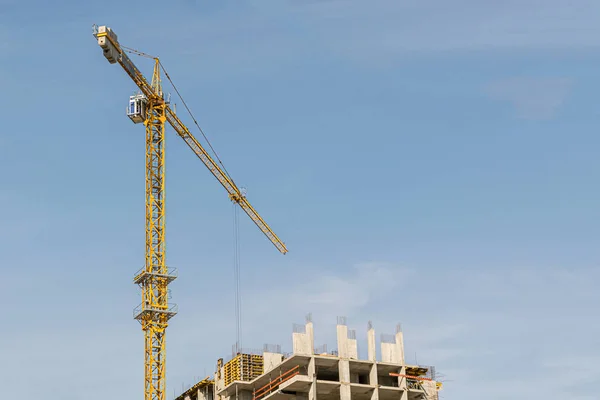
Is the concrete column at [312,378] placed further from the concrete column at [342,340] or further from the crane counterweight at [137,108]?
the crane counterweight at [137,108]

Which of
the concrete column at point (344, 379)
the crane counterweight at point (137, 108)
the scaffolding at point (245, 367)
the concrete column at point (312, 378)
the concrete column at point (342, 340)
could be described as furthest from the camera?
the crane counterweight at point (137, 108)

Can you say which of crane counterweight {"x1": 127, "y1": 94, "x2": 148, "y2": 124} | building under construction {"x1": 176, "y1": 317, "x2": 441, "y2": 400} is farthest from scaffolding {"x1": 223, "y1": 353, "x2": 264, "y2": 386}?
crane counterweight {"x1": 127, "y1": 94, "x2": 148, "y2": 124}

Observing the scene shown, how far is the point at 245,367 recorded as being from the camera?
10931 centimetres

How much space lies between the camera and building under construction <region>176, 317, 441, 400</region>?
102562 millimetres

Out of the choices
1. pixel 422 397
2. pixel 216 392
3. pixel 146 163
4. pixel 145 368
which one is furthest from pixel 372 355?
pixel 146 163

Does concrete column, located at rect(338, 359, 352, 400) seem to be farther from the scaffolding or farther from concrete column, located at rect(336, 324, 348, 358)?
the scaffolding

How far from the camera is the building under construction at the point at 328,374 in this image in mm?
102562

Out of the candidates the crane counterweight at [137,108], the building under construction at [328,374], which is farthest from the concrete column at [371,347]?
the crane counterweight at [137,108]

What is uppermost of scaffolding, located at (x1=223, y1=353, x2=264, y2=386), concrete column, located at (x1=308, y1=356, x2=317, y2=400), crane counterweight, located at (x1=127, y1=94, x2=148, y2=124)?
crane counterweight, located at (x1=127, y1=94, x2=148, y2=124)

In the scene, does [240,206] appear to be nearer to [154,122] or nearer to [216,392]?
[154,122]

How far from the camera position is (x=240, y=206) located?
521 ft

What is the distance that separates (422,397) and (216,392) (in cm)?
2153

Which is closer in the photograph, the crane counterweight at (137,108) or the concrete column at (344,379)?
the concrete column at (344,379)

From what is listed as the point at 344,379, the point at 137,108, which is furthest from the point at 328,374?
the point at 137,108
